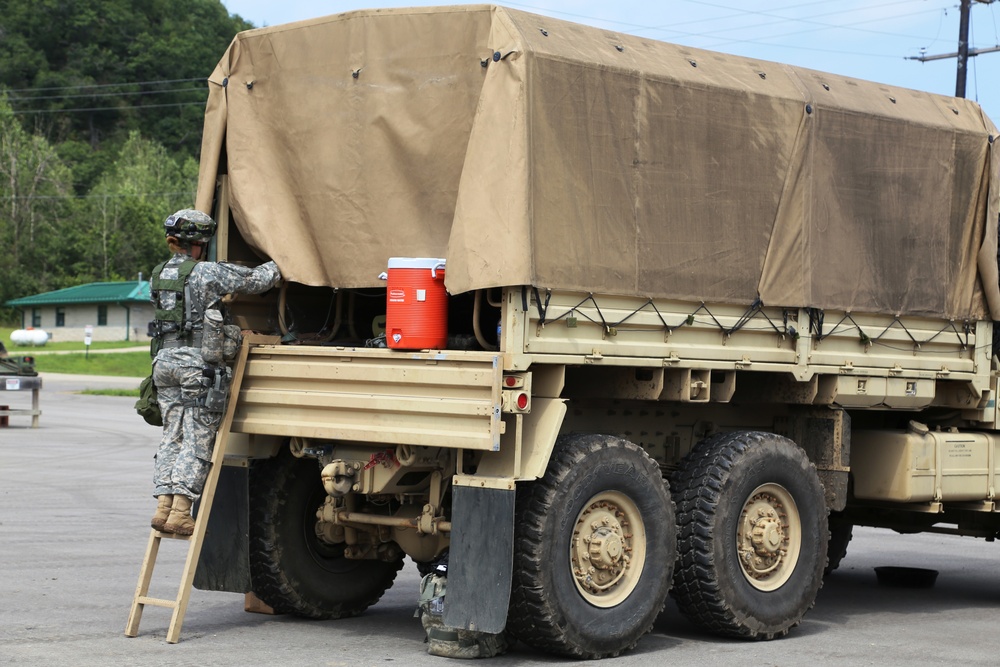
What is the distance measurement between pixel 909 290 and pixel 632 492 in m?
2.76

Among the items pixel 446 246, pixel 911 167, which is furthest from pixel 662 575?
pixel 911 167

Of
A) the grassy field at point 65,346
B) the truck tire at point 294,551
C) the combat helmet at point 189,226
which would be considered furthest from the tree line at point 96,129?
the combat helmet at point 189,226

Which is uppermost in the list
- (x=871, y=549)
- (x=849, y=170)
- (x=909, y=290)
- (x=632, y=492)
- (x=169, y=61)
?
(x=169, y=61)

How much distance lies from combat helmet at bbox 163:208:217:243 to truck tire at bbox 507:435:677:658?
2.43 metres

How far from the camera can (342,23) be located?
8.54 m

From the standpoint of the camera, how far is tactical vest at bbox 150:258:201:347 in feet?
27.4

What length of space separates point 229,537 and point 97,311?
7216cm

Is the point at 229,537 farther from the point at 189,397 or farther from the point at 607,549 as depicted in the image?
the point at 607,549

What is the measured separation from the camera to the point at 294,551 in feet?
29.7

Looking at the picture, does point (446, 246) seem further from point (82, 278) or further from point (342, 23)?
point (82, 278)

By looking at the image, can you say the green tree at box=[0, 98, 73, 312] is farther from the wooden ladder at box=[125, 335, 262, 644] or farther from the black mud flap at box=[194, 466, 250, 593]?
the wooden ladder at box=[125, 335, 262, 644]

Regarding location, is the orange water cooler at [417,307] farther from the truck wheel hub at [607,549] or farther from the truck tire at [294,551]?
the truck tire at [294,551]

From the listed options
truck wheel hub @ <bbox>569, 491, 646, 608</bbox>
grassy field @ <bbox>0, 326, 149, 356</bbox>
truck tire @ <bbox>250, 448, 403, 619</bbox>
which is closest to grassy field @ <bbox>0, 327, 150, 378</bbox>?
grassy field @ <bbox>0, 326, 149, 356</bbox>

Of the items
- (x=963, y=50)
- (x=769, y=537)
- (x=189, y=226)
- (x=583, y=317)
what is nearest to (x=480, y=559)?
(x=583, y=317)
